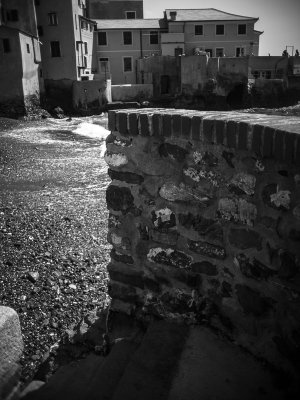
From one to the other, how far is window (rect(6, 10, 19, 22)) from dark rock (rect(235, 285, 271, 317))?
38.9 metres

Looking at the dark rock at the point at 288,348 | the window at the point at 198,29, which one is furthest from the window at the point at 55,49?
the dark rock at the point at 288,348

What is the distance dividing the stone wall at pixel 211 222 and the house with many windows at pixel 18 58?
3303cm

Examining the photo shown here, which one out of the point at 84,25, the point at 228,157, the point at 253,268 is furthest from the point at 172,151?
the point at 84,25

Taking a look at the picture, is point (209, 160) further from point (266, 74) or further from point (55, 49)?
point (266, 74)

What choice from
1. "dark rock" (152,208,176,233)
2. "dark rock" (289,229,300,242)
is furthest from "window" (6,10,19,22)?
"dark rock" (289,229,300,242)

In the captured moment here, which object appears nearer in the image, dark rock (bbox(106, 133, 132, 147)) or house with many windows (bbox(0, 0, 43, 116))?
dark rock (bbox(106, 133, 132, 147))

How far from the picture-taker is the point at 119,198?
3.28 metres

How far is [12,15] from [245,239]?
128ft

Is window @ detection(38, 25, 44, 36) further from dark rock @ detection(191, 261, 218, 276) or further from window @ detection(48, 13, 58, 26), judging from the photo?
dark rock @ detection(191, 261, 218, 276)

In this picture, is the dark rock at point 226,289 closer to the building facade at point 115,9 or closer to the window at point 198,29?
the window at point 198,29

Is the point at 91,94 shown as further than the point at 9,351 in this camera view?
Yes

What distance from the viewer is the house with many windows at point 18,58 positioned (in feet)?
103

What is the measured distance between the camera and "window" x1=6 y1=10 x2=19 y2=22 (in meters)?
34.1

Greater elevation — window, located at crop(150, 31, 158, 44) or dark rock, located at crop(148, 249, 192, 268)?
window, located at crop(150, 31, 158, 44)
